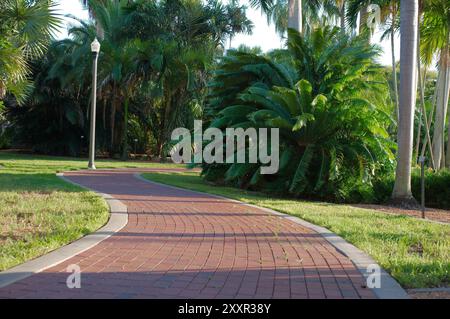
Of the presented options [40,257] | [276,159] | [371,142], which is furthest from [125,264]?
[371,142]

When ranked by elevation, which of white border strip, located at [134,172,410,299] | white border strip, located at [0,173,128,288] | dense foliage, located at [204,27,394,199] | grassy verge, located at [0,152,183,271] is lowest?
white border strip, located at [134,172,410,299]

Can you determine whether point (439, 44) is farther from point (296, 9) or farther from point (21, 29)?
point (21, 29)

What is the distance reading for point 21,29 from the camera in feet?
41.9

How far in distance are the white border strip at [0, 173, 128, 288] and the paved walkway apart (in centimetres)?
10

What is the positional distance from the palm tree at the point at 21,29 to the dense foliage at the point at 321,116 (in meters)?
5.85

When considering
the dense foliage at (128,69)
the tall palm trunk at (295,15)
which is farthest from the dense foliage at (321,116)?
the dense foliage at (128,69)

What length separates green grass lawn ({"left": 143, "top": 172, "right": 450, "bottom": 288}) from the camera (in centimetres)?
571

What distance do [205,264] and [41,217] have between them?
3696 millimetres

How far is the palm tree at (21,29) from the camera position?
1248cm

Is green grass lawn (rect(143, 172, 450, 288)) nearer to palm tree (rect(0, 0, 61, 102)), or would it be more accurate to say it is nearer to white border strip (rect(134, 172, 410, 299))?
white border strip (rect(134, 172, 410, 299))

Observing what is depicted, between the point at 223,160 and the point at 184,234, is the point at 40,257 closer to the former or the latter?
the point at 184,234

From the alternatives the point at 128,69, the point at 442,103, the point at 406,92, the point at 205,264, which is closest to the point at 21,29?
the point at 205,264

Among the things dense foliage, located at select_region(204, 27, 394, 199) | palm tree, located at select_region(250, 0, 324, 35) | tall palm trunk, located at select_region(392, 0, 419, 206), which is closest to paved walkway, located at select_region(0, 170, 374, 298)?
dense foliage, located at select_region(204, 27, 394, 199)

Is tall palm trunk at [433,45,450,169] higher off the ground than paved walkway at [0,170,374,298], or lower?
higher
